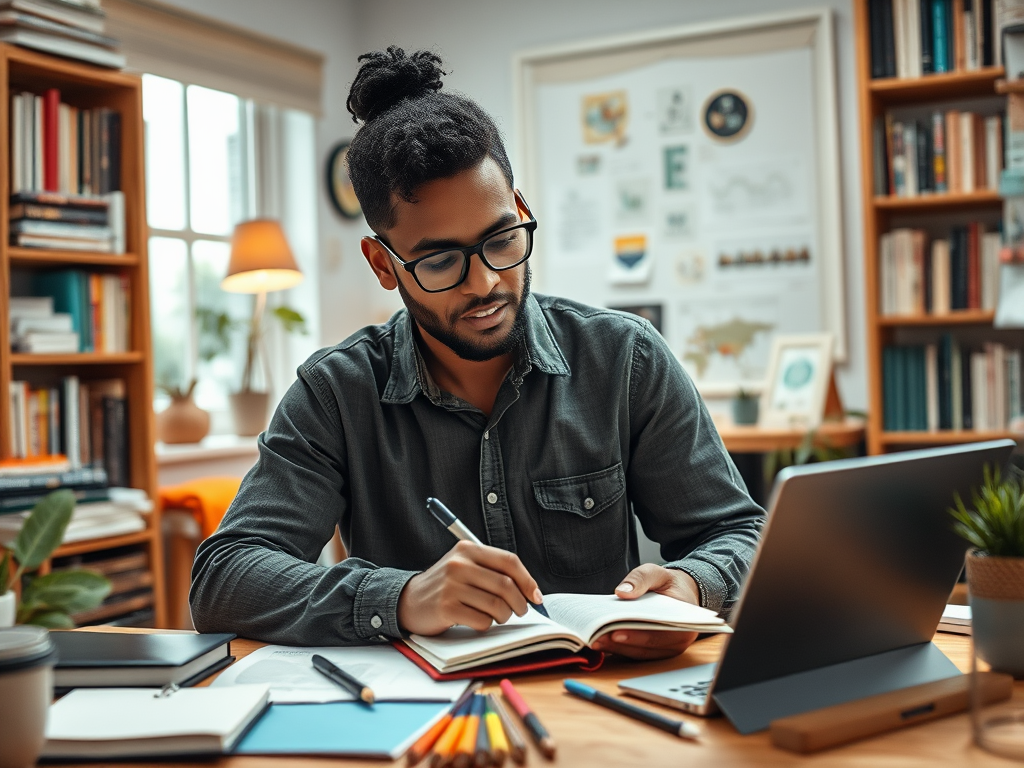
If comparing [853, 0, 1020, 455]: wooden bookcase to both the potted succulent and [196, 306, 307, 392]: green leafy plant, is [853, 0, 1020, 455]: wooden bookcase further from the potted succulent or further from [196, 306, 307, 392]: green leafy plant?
the potted succulent

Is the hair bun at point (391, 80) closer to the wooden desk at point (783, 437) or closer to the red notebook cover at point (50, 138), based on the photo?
the red notebook cover at point (50, 138)

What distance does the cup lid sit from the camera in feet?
2.29

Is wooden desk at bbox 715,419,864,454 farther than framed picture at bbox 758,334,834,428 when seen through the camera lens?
No

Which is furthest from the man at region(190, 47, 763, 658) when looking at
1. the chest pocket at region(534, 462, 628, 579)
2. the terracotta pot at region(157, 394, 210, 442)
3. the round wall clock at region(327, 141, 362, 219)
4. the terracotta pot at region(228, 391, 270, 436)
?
the round wall clock at region(327, 141, 362, 219)

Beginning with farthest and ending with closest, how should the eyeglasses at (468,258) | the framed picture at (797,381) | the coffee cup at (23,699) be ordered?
the framed picture at (797,381)
the eyeglasses at (468,258)
the coffee cup at (23,699)

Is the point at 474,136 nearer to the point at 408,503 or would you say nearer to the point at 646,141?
the point at 408,503

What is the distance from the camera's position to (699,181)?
12.5 feet

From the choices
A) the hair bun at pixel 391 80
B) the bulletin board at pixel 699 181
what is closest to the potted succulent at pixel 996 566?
the hair bun at pixel 391 80

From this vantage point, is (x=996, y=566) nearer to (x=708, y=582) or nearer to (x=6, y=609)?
(x=708, y=582)

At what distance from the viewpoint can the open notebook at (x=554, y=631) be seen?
946 mm

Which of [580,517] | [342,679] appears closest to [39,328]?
[580,517]

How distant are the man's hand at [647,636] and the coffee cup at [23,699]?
1.59 feet

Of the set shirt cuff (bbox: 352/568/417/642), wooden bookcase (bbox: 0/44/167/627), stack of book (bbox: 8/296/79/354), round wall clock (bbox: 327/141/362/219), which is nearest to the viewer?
shirt cuff (bbox: 352/568/417/642)

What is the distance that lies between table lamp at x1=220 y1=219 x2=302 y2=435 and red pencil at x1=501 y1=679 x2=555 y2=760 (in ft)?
8.89
